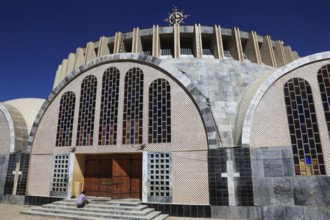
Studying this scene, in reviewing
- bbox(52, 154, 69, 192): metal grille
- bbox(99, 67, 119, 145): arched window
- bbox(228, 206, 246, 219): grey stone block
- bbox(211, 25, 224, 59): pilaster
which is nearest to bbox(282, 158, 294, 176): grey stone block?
bbox(228, 206, 246, 219): grey stone block

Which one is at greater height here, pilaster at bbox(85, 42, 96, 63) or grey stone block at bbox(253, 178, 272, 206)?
pilaster at bbox(85, 42, 96, 63)

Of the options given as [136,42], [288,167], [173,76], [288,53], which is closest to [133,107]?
[173,76]

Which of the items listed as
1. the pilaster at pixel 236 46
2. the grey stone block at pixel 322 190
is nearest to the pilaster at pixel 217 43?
the pilaster at pixel 236 46

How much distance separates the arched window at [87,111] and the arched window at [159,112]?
13.7 feet

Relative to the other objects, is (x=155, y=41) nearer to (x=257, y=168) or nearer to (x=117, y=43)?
(x=117, y=43)

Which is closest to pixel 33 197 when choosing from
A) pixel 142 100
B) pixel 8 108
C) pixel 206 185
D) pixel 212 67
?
pixel 8 108

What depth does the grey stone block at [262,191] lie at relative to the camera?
1121 centimetres

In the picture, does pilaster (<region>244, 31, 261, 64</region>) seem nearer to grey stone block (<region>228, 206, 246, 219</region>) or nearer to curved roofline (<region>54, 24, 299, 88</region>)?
curved roofline (<region>54, 24, 299, 88</region>)

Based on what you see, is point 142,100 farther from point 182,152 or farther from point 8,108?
point 8,108

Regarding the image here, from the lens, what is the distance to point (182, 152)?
1280cm

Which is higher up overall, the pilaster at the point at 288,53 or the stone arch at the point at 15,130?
the pilaster at the point at 288,53

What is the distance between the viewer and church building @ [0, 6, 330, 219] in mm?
11422

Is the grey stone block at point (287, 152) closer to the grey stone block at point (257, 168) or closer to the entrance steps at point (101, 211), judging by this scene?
the grey stone block at point (257, 168)

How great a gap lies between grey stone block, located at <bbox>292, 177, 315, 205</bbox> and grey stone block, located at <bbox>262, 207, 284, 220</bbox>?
0.81 metres
